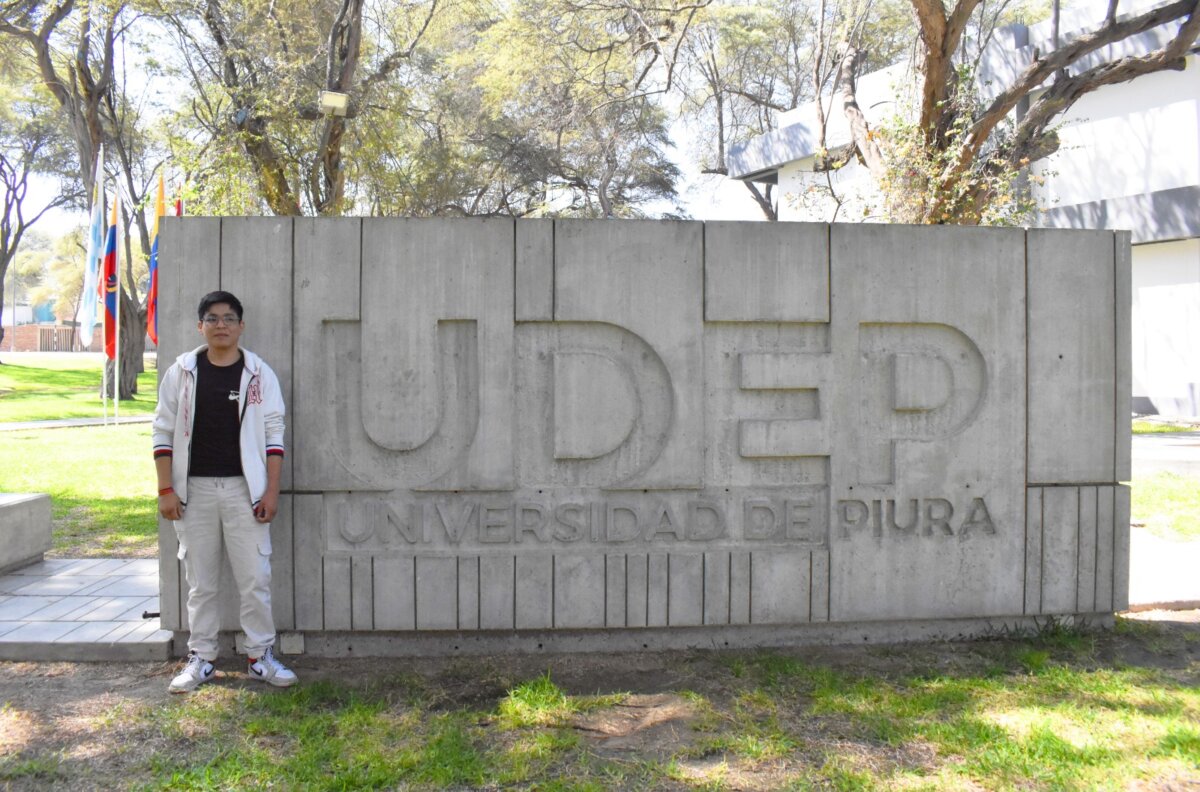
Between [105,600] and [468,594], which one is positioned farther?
[105,600]

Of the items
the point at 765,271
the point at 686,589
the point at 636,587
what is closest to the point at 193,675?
the point at 636,587

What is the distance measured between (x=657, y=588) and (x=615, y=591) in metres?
0.22

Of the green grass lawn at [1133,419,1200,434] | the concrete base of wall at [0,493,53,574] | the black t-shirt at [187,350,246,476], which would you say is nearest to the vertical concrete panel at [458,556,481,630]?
the black t-shirt at [187,350,246,476]

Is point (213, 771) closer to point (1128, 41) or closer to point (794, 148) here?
point (1128, 41)

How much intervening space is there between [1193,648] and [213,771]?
4851 millimetres

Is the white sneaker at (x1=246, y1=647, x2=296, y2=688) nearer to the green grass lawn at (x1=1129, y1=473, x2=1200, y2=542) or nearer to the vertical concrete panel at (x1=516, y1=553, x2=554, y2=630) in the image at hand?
the vertical concrete panel at (x1=516, y1=553, x2=554, y2=630)

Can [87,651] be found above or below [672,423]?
below

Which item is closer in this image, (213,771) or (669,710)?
(213,771)

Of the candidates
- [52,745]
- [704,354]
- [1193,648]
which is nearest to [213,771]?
[52,745]

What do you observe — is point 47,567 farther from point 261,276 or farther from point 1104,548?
point 1104,548

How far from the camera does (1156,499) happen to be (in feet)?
31.1

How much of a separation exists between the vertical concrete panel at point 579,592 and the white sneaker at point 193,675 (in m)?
1.72

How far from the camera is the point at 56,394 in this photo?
2886 cm

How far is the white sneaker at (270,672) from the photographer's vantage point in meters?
4.53
